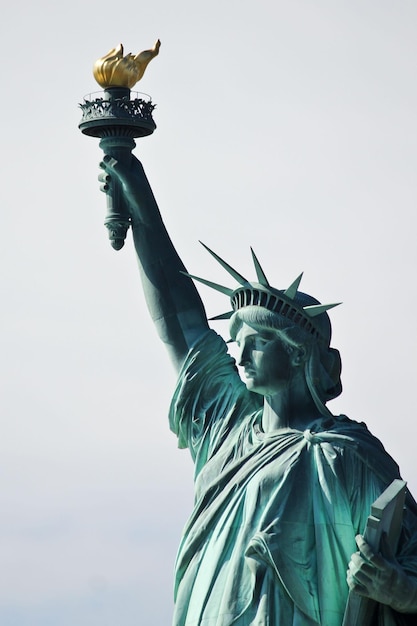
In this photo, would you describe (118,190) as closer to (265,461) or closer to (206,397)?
(206,397)

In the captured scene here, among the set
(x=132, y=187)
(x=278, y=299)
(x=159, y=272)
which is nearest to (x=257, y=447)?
(x=278, y=299)

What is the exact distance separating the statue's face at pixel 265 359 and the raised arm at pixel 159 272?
35.4 inches

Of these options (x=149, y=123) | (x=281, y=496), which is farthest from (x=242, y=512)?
(x=149, y=123)

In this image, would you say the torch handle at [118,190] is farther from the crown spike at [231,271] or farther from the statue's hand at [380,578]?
the statue's hand at [380,578]

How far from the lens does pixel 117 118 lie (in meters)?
27.8

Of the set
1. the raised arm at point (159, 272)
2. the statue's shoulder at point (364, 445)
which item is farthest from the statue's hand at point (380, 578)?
the raised arm at point (159, 272)

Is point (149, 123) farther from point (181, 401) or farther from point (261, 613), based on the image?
point (261, 613)

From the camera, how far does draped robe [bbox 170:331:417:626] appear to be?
1037 inches

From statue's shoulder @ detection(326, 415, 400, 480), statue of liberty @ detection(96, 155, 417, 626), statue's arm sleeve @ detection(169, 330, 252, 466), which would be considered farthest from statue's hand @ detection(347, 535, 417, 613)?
statue's arm sleeve @ detection(169, 330, 252, 466)

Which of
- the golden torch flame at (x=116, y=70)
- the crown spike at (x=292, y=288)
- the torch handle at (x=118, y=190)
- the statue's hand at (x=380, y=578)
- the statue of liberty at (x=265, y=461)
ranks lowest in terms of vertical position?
the statue's hand at (x=380, y=578)

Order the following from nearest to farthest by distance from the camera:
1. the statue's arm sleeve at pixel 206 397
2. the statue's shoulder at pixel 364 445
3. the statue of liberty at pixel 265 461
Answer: the statue of liberty at pixel 265 461
the statue's shoulder at pixel 364 445
the statue's arm sleeve at pixel 206 397

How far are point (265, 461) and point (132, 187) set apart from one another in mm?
2548

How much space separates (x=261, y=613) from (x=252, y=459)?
4.57 ft

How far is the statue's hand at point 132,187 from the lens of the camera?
91.7ft
